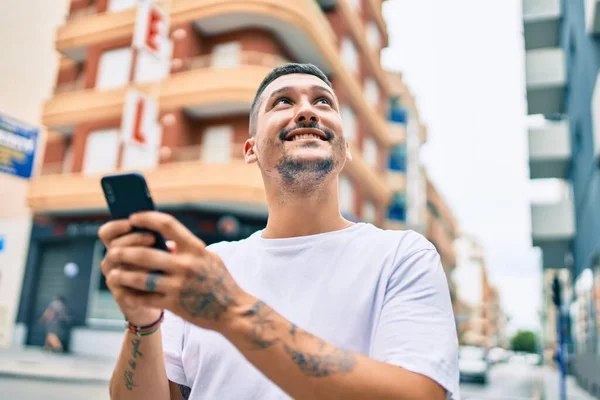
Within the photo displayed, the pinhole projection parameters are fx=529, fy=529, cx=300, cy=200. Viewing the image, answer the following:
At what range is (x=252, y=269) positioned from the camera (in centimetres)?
163

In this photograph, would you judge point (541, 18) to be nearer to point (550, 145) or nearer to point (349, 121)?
point (550, 145)

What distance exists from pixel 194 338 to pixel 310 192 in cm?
56

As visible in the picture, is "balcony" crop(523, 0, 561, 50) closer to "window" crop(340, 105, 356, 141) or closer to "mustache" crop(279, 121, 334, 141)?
"window" crop(340, 105, 356, 141)

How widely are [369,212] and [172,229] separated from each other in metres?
21.9

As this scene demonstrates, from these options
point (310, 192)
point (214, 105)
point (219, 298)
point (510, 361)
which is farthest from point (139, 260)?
point (510, 361)

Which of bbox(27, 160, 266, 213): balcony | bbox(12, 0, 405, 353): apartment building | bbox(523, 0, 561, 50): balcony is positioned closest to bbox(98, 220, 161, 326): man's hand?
bbox(27, 160, 266, 213): balcony

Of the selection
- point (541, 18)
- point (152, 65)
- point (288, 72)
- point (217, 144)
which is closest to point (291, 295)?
point (288, 72)

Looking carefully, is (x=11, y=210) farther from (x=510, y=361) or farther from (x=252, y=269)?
(x=510, y=361)

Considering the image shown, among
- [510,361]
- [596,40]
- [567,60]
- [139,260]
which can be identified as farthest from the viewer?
[510,361]

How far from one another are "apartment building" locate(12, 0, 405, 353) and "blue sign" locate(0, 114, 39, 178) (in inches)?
128

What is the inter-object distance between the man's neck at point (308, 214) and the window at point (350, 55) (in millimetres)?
18936

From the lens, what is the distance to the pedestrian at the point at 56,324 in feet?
50.6

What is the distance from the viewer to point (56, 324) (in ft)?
51.6

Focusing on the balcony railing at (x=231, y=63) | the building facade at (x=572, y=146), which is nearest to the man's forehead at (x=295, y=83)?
the building facade at (x=572, y=146)
